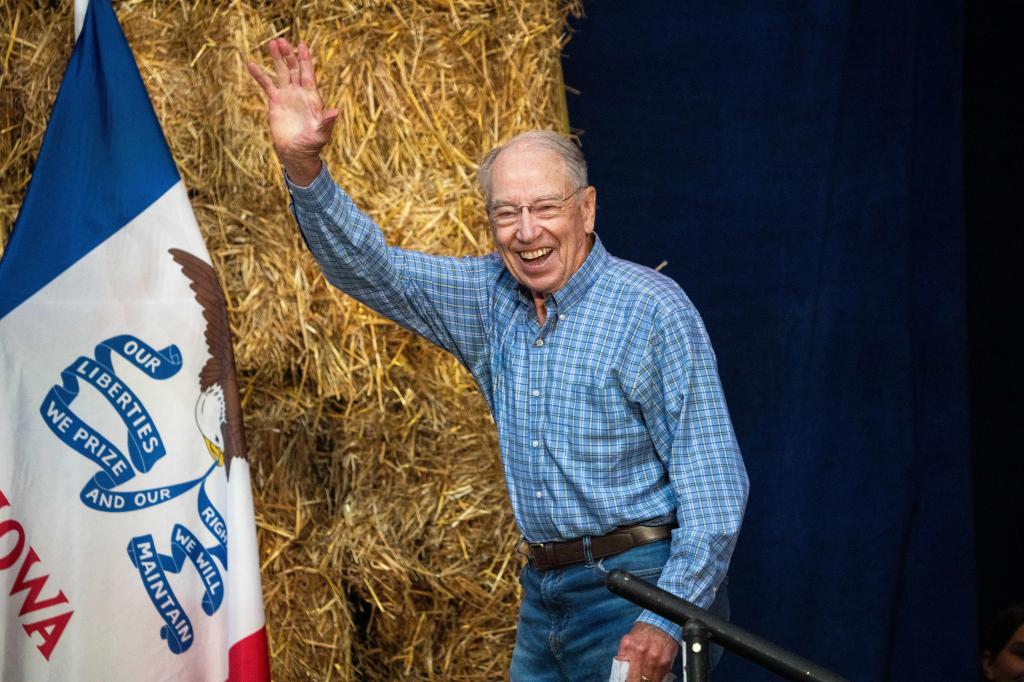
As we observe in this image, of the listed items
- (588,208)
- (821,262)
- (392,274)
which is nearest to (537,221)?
(588,208)

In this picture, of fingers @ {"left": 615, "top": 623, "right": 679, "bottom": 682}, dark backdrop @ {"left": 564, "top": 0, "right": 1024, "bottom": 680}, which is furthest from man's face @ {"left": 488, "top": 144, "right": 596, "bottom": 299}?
dark backdrop @ {"left": 564, "top": 0, "right": 1024, "bottom": 680}

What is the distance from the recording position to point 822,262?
3379 mm

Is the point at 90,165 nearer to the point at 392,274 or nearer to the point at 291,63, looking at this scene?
the point at 291,63

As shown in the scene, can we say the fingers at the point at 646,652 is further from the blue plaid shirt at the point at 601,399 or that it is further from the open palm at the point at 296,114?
the open palm at the point at 296,114

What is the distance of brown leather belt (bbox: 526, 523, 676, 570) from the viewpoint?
2.29 meters

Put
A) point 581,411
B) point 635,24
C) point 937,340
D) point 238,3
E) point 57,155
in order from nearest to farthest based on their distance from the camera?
point 581,411 → point 57,155 → point 238,3 → point 635,24 → point 937,340

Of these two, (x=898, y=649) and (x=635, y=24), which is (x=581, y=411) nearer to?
(x=635, y=24)

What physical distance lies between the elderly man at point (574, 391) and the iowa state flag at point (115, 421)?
365 mm

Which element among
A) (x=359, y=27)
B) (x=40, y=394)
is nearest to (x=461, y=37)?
(x=359, y=27)

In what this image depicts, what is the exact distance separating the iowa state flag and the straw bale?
0.28 m

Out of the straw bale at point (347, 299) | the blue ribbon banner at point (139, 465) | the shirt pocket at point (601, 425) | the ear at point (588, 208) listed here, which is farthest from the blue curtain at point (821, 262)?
the blue ribbon banner at point (139, 465)

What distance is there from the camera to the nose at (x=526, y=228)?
2.35m

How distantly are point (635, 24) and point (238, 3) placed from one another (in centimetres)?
94

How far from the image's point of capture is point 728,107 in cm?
329
